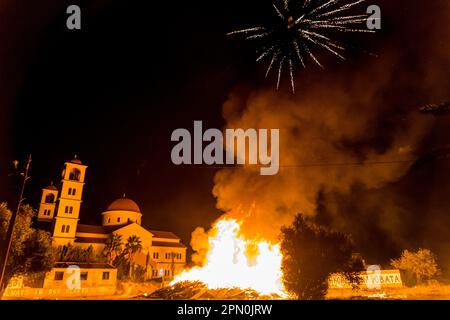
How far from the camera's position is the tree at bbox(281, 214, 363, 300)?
33.1 m

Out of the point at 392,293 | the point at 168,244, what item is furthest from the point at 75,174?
the point at 392,293

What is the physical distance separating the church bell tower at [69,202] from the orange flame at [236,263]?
Result: 102ft

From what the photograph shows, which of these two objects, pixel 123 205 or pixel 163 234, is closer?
pixel 123 205

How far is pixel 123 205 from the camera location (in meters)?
84.9

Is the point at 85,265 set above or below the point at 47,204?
below

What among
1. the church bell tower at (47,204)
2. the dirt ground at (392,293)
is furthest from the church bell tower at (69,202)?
the dirt ground at (392,293)

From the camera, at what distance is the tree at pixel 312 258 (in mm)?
33125

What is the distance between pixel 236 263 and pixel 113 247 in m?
34.5

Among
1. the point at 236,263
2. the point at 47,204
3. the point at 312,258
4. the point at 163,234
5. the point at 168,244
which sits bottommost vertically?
the point at 236,263

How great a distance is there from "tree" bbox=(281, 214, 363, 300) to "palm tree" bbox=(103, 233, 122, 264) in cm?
4640

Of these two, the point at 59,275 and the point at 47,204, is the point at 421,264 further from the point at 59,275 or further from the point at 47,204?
the point at 47,204

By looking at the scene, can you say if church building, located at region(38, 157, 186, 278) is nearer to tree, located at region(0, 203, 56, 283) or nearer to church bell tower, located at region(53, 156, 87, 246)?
church bell tower, located at region(53, 156, 87, 246)

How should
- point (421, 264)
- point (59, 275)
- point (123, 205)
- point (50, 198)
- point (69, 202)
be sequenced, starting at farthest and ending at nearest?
point (123, 205), point (50, 198), point (69, 202), point (421, 264), point (59, 275)

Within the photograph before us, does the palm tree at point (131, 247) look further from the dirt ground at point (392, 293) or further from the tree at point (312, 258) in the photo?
the tree at point (312, 258)
